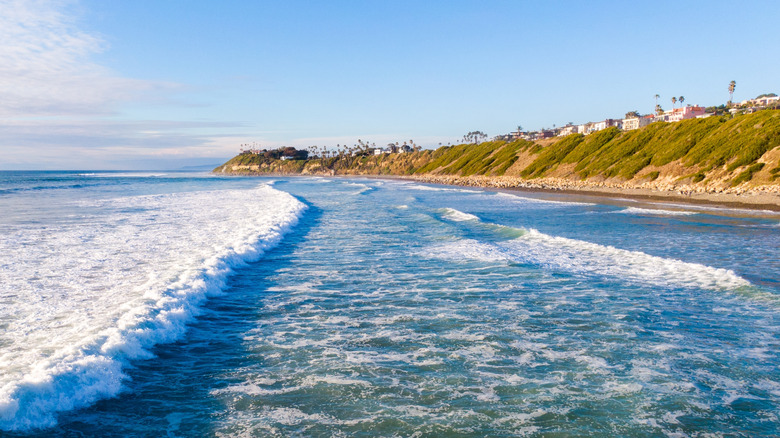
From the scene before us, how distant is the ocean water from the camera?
539cm

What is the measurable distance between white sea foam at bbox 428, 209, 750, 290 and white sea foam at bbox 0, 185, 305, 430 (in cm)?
773

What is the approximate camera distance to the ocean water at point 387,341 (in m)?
Answer: 5.39

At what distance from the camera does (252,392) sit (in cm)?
602

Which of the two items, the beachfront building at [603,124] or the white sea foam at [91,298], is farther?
the beachfront building at [603,124]

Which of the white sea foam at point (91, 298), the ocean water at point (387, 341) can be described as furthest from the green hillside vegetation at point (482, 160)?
the ocean water at point (387, 341)

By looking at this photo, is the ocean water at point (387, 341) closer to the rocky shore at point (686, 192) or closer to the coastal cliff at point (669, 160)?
the rocky shore at point (686, 192)

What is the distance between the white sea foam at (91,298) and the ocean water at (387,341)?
0.04 meters

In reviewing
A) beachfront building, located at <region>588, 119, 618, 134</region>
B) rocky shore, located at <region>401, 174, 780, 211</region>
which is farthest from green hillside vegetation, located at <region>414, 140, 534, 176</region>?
beachfront building, located at <region>588, 119, 618, 134</region>

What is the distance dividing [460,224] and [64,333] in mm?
20092

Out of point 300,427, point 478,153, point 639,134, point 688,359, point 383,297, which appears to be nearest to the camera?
point 300,427

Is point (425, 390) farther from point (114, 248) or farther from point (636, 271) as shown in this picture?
point (114, 248)

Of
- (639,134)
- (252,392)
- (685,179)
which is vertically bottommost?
(252,392)

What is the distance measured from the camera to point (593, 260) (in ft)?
49.6

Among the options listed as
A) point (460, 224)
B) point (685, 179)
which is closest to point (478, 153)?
point (685, 179)
